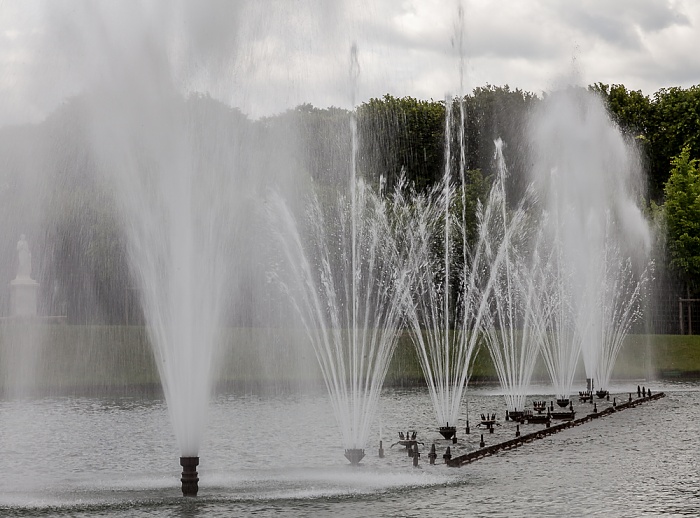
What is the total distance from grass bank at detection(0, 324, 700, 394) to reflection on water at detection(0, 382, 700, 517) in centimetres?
1352

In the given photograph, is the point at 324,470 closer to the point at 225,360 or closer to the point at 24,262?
the point at 225,360

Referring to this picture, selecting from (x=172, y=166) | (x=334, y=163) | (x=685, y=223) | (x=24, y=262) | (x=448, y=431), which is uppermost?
(x=334, y=163)

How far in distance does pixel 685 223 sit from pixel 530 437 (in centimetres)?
4276

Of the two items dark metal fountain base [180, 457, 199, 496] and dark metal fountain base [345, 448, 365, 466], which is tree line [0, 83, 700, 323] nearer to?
dark metal fountain base [345, 448, 365, 466]

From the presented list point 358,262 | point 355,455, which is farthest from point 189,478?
point 358,262

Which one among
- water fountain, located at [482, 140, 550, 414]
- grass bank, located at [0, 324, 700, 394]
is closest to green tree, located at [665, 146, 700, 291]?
grass bank, located at [0, 324, 700, 394]

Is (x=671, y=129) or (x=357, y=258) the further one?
(x=671, y=129)

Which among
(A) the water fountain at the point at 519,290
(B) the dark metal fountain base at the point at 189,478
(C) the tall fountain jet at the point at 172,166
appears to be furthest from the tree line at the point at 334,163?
(B) the dark metal fountain base at the point at 189,478

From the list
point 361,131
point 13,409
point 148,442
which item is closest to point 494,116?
point 361,131

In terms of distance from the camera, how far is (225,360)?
48.2 meters

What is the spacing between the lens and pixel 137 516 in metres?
14.5

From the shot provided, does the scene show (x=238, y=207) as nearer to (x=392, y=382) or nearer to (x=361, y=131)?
(x=392, y=382)

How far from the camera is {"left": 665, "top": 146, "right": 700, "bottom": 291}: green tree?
204 feet

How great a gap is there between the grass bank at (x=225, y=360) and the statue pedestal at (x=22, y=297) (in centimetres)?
452
